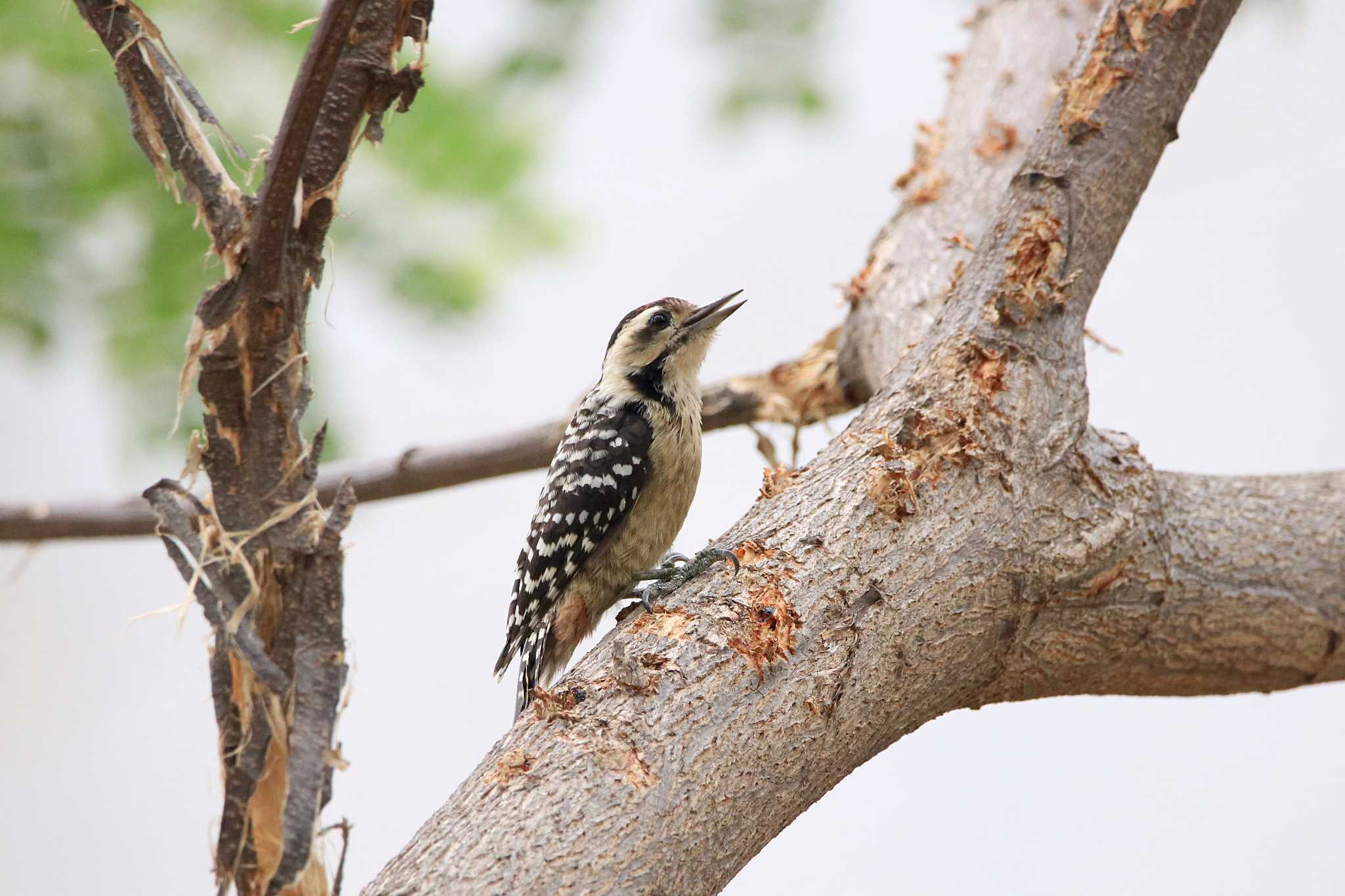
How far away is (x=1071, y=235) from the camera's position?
9.15 ft

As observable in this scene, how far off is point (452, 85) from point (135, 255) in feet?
4.58

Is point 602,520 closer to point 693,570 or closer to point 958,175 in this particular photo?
point 693,570

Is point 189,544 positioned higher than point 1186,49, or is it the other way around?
point 1186,49

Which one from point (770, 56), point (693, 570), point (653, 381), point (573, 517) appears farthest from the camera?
point (770, 56)

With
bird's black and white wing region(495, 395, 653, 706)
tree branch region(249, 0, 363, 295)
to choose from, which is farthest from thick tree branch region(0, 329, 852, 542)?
tree branch region(249, 0, 363, 295)

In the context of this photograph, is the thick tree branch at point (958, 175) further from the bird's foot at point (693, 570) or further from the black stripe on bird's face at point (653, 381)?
the bird's foot at point (693, 570)

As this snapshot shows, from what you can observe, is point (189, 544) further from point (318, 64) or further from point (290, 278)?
point (318, 64)

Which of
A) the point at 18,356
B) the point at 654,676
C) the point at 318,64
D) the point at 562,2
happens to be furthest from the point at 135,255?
the point at 654,676

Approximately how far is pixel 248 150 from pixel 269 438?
231 centimetres

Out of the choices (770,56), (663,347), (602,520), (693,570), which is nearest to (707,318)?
(663,347)

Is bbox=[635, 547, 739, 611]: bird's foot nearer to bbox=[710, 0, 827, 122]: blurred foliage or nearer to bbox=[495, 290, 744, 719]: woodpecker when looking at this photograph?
bbox=[495, 290, 744, 719]: woodpecker

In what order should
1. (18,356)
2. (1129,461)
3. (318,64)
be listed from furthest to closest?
(18,356)
(1129,461)
(318,64)

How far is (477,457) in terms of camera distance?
4.05 metres

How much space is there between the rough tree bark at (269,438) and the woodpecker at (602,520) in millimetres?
796
